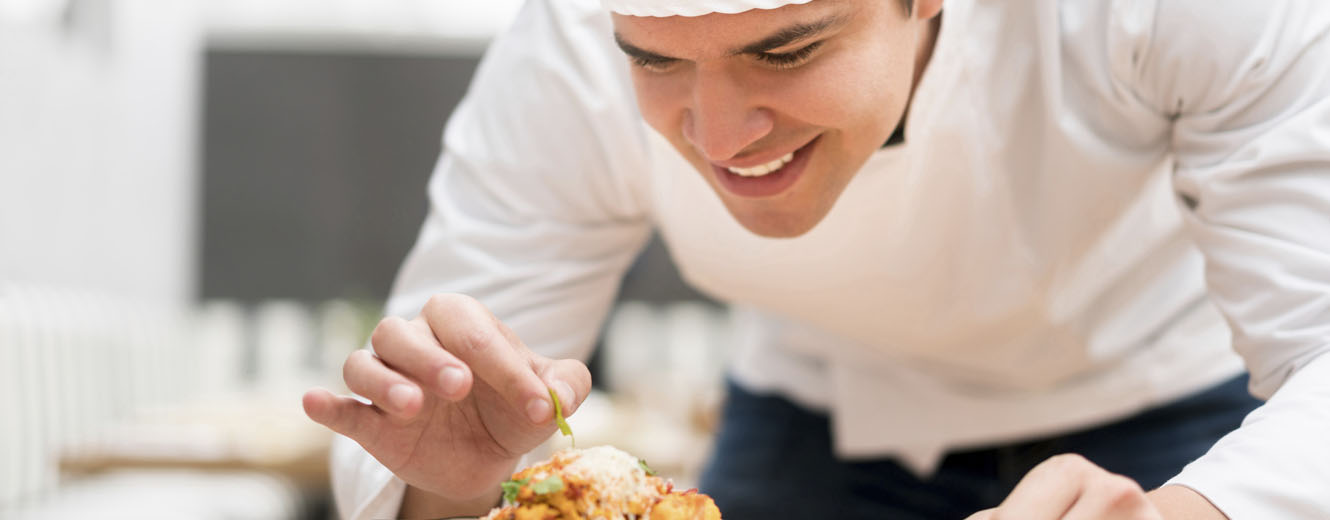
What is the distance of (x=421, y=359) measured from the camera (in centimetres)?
98

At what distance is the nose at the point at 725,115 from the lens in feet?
3.71

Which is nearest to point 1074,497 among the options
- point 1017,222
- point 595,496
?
point 595,496

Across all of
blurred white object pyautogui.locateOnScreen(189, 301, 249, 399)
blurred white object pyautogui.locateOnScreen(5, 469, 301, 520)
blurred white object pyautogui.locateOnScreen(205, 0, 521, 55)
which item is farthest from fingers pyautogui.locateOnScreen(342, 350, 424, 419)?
blurred white object pyautogui.locateOnScreen(205, 0, 521, 55)

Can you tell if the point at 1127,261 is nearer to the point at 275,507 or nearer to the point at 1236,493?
the point at 1236,493

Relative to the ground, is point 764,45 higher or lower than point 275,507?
higher

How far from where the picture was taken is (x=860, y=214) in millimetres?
1525

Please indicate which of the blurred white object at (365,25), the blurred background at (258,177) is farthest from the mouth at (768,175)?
the blurred white object at (365,25)

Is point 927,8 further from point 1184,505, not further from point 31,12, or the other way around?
point 31,12

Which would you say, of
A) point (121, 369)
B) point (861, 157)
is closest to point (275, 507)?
point (121, 369)

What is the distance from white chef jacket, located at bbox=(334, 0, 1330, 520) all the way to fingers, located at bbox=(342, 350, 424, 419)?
24cm

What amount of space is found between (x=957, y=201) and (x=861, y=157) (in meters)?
0.32

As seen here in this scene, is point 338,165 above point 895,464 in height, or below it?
below

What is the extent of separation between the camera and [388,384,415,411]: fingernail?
3.13 ft

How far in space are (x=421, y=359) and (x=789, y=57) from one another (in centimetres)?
41
